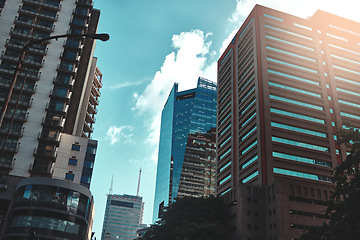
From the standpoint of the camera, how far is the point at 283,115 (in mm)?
92750

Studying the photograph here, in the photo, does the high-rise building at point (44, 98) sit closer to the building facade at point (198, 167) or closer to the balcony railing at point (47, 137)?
the balcony railing at point (47, 137)

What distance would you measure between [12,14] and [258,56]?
6557cm

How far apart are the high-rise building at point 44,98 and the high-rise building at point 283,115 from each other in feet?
125

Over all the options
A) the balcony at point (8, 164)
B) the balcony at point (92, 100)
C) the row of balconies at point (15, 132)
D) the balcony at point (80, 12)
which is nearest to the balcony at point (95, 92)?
the balcony at point (92, 100)

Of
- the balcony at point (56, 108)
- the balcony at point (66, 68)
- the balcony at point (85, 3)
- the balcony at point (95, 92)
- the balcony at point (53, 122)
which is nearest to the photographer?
the balcony at point (53, 122)

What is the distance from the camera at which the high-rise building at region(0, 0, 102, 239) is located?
65.9 metres

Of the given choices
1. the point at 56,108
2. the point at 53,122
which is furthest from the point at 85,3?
the point at 53,122

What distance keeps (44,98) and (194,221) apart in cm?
4246

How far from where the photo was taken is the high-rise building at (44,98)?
2596 inches

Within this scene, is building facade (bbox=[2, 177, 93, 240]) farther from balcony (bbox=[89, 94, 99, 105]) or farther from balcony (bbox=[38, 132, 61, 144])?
balcony (bbox=[89, 94, 99, 105])

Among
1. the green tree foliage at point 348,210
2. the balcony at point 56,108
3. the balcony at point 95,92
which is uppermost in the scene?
the balcony at point 95,92

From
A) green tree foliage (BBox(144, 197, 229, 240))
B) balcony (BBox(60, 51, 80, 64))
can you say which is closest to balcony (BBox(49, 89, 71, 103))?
balcony (BBox(60, 51, 80, 64))

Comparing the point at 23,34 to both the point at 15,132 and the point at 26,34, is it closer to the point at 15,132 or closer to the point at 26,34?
the point at 26,34

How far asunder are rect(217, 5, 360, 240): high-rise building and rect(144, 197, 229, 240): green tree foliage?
3.59 meters
